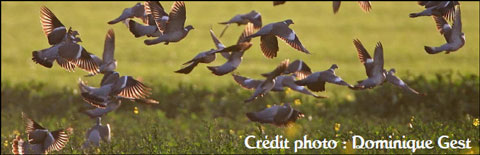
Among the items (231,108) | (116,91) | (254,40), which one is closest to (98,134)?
(116,91)

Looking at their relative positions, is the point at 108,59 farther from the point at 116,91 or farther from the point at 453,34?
the point at 453,34

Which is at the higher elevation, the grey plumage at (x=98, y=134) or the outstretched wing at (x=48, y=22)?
the outstretched wing at (x=48, y=22)

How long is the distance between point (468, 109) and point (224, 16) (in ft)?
28.6

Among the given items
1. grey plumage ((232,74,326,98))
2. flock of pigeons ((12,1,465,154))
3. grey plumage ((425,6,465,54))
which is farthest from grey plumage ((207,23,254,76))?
grey plumage ((425,6,465,54))

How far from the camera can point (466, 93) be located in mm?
11141

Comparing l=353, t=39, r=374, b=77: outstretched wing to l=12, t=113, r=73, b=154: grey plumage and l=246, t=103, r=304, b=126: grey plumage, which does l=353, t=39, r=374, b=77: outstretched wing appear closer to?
l=246, t=103, r=304, b=126: grey plumage

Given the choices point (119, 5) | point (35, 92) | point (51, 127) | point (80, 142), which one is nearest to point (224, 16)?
point (119, 5)

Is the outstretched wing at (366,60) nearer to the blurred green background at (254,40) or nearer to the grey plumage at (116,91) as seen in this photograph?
the grey plumage at (116,91)

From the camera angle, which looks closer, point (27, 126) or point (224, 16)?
point (27, 126)

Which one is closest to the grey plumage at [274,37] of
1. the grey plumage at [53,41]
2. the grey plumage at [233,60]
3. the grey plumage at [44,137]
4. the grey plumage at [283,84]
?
the grey plumage at [233,60]

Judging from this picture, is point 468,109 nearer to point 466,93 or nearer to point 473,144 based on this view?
point 466,93

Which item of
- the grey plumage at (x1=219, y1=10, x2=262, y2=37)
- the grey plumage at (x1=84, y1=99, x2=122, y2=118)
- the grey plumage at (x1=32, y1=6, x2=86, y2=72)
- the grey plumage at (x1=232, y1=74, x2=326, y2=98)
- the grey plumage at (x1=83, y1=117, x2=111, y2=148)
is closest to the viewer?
the grey plumage at (x1=32, y1=6, x2=86, y2=72)

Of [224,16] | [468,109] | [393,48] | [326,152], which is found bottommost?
[326,152]

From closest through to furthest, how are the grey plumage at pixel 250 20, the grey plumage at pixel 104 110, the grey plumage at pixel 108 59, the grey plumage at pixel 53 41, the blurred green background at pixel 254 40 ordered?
the grey plumage at pixel 53 41 → the grey plumage at pixel 250 20 → the grey plumage at pixel 108 59 → the grey plumage at pixel 104 110 → the blurred green background at pixel 254 40
